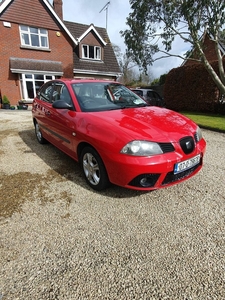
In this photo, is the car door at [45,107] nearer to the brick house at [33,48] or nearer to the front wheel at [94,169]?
the front wheel at [94,169]

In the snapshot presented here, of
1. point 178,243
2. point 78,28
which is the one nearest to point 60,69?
point 78,28

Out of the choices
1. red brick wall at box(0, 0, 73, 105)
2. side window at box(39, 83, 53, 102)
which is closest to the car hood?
side window at box(39, 83, 53, 102)

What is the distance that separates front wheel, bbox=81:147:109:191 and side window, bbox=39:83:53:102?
1992mm

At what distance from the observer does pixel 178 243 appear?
6.30 feet

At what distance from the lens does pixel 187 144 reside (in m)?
2.46

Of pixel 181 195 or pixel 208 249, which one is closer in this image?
pixel 208 249

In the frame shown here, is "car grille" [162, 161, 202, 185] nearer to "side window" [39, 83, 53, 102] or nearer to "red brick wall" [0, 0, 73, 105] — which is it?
"side window" [39, 83, 53, 102]

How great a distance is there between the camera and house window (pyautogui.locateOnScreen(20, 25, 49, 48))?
13.9 meters

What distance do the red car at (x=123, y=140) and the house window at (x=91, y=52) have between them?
1621cm

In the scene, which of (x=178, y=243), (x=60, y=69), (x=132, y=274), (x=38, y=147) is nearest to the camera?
(x=132, y=274)

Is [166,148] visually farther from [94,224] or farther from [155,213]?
[94,224]

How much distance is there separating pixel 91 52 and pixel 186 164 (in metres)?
18.5

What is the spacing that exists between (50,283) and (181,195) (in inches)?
77.3

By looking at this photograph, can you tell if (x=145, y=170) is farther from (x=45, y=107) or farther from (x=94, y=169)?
(x=45, y=107)
